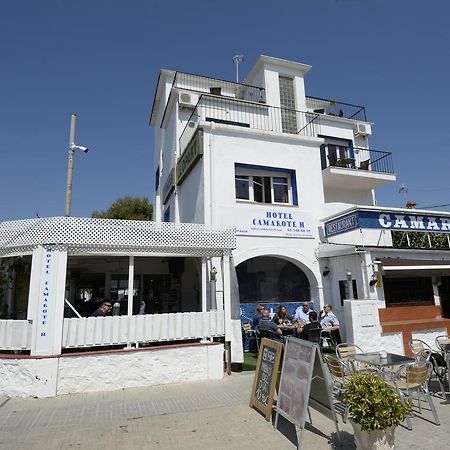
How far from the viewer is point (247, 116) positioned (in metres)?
16.5

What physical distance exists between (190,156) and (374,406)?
11304 mm

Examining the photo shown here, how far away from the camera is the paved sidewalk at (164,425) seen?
192 inches

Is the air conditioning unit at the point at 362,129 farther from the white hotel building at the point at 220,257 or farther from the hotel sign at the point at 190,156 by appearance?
the hotel sign at the point at 190,156

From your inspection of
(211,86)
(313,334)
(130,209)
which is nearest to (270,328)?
(313,334)

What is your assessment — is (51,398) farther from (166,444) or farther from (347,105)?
(347,105)

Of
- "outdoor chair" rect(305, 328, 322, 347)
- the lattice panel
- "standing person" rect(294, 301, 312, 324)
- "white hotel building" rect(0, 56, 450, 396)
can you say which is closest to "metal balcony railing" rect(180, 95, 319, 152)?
"white hotel building" rect(0, 56, 450, 396)

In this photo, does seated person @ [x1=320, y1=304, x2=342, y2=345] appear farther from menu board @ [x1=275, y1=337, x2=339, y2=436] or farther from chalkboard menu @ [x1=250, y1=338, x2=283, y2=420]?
menu board @ [x1=275, y1=337, x2=339, y2=436]

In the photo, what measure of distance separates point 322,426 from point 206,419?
185 cm

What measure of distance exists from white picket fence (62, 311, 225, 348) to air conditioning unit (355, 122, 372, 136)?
16.4 m

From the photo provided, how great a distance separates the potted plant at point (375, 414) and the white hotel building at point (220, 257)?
458cm

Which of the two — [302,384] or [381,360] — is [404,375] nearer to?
[381,360]

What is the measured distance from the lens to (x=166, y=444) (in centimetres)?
485

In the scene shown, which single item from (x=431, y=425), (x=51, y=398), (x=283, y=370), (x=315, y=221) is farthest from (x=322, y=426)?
(x=315, y=221)

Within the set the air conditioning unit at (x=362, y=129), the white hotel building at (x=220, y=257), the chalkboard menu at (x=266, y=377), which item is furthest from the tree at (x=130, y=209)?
the chalkboard menu at (x=266, y=377)
